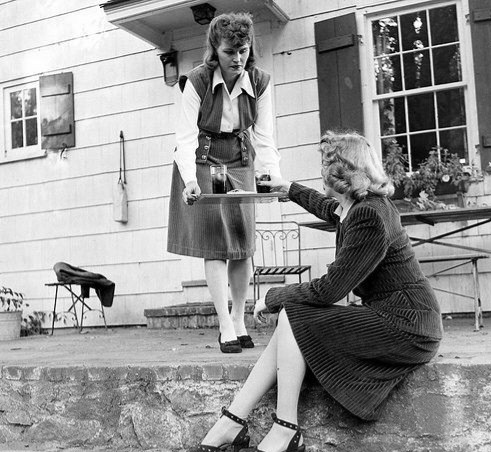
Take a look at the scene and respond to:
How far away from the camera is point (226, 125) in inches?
132

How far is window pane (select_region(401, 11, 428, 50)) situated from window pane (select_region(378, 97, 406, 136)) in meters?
0.44

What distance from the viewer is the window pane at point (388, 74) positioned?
5535 millimetres

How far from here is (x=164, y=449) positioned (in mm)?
2934

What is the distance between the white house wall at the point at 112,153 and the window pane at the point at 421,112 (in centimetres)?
78

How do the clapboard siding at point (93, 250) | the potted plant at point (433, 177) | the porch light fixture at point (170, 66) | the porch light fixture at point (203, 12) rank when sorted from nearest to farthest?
1. the potted plant at point (433, 177)
2. the porch light fixture at point (203, 12)
3. the porch light fixture at point (170, 66)
4. the clapboard siding at point (93, 250)

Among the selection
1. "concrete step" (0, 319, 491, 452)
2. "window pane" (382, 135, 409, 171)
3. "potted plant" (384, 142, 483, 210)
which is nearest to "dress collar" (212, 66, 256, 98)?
"concrete step" (0, 319, 491, 452)

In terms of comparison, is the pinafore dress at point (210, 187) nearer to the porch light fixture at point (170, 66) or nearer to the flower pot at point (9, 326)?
the porch light fixture at point (170, 66)

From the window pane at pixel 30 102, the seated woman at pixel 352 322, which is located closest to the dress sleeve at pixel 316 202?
the seated woman at pixel 352 322

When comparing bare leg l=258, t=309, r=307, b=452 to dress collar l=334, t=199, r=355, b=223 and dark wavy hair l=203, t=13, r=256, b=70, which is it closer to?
dress collar l=334, t=199, r=355, b=223

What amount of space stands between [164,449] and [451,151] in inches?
135

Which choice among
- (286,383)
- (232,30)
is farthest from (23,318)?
(286,383)

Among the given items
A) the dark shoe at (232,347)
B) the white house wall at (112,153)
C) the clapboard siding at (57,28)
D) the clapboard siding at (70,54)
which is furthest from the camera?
the clapboard siding at (57,28)

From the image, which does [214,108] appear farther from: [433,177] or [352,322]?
[433,177]

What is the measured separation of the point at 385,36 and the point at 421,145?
96 cm
